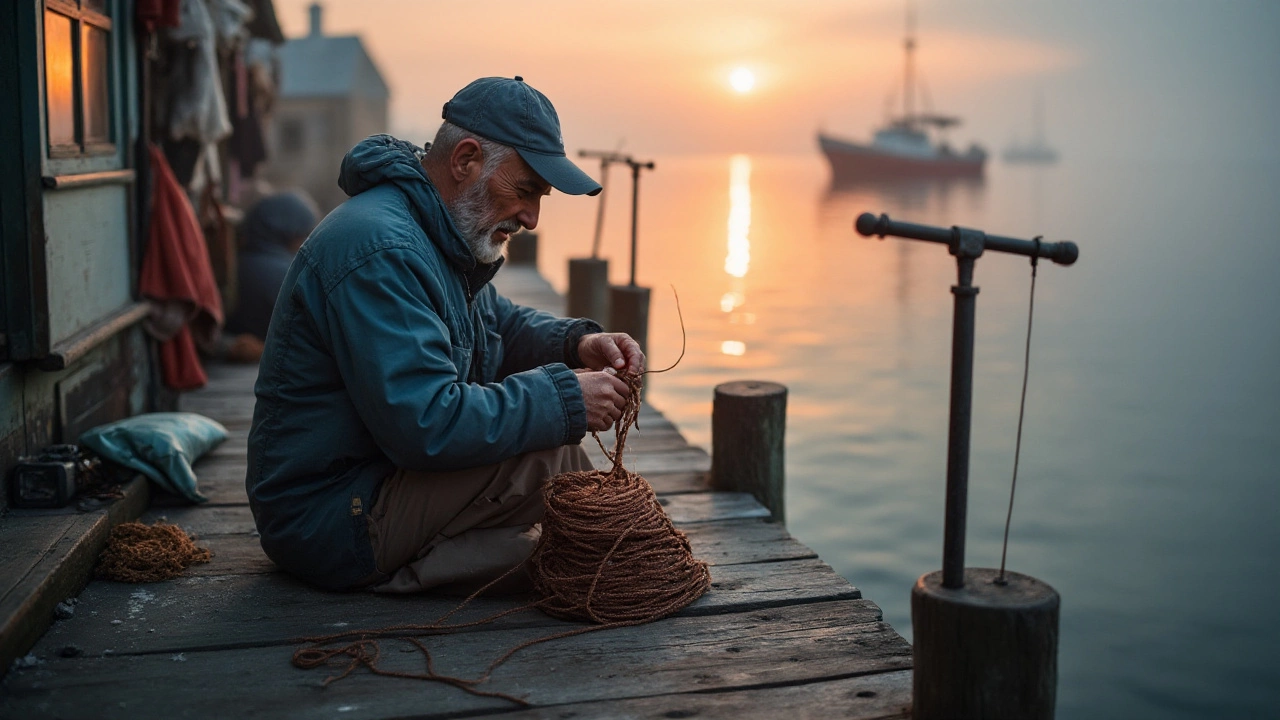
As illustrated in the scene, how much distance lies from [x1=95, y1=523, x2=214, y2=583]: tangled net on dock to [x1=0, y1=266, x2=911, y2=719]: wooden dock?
1.8 inches

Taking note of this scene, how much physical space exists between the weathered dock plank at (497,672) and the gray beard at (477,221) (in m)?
1.00

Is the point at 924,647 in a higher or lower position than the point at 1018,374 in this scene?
higher

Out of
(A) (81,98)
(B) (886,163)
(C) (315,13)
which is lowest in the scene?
(A) (81,98)

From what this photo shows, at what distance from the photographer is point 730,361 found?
53.4 ft

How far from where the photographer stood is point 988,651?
7.51 ft

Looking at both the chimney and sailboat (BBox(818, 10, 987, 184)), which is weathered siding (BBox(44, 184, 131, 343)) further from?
sailboat (BBox(818, 10, 987, 184))

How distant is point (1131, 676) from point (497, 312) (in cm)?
575

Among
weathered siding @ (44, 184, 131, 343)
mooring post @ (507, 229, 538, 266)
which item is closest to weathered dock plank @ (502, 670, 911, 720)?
weathered siding @ (44, 184, 131, 343)

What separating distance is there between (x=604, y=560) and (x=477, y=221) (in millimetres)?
946

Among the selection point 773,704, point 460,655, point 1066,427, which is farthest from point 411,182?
point 1066,427

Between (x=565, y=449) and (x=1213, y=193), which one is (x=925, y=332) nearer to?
(x=565, y=449)

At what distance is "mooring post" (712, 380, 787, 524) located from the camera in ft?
14.2

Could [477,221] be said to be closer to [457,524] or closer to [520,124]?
[520,124]

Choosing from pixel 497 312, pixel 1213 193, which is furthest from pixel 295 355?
pixel 1213 193
